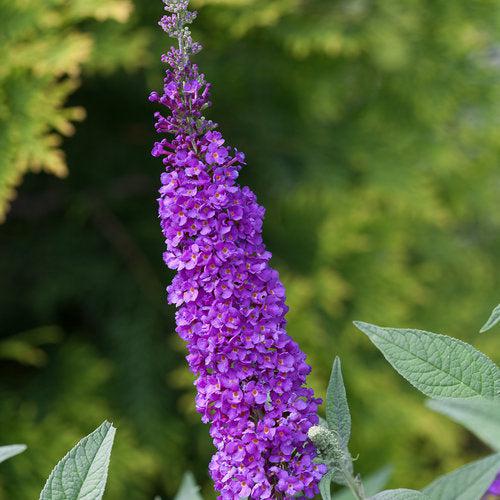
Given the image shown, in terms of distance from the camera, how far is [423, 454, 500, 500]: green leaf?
2.87 feet

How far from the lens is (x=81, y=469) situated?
0.88 metres

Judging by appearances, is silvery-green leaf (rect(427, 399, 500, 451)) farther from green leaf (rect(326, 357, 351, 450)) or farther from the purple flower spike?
the purple flower spike

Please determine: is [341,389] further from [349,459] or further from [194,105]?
[194,105]

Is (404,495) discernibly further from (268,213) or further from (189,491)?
(268,213)

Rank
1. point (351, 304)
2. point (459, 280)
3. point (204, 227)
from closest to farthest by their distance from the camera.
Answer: point (204, 227) → point (351, 304) → point (459, 280)

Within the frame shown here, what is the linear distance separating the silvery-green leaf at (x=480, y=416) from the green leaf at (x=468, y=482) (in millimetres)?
166

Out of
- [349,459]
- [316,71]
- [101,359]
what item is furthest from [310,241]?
[349,459]

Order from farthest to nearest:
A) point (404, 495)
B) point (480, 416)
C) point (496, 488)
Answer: point (496, 488), point (404, 495), point (480, 416)

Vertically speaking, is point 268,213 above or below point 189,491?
above

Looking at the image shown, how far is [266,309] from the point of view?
34.6 inches

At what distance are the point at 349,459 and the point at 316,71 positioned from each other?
2458 mm

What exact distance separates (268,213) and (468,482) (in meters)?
2.45

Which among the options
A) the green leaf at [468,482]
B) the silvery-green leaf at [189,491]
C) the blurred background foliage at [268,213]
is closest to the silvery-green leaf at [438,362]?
the green leaf at [468,482]

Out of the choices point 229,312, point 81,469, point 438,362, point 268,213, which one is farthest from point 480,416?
point 268,213
